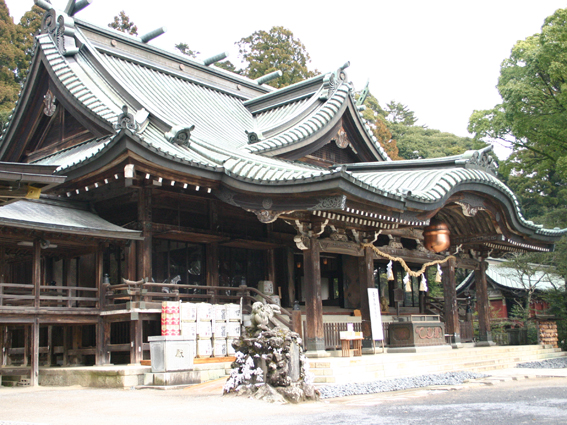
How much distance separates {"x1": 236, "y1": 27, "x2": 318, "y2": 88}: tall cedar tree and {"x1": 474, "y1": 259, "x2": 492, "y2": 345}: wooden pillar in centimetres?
2155

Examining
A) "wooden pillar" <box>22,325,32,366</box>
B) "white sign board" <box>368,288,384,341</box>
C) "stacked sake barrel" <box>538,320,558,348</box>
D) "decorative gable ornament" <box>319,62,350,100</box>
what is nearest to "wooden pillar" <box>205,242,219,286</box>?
"white sign board" <box>368,288,384,341</box>

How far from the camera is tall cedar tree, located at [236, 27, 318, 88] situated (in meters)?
39.7

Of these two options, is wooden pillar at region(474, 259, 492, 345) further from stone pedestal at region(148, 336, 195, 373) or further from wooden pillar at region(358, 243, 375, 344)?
stone pedestal at region(148, 336, 195, 373)

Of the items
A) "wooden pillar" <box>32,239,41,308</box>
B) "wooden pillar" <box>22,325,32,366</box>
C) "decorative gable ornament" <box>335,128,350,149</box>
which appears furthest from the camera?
"decorative gable ornament" <box>335,128,350,149</box>

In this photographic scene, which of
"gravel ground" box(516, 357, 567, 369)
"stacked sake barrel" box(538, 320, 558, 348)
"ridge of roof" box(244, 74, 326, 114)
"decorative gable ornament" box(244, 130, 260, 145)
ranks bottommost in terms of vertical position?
"gravel ground" box(516, 357, 567, 369)

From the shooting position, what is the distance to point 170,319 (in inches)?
493

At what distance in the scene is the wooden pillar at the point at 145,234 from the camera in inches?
544

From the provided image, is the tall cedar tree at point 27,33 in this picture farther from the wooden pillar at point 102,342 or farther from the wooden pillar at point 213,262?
the wooden pillar at point 102,342

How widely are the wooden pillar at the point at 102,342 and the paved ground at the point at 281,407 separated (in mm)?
1428

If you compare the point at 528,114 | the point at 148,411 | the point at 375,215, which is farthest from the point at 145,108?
the point at 528,114

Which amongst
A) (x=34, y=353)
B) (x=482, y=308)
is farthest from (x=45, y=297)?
(x=482, y=308)

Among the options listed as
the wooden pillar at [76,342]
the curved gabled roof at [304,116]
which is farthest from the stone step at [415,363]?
the curved gabled roof at [304,116]

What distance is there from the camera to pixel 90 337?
15148 mm

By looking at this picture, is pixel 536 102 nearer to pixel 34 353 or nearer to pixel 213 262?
pixel 213 262
